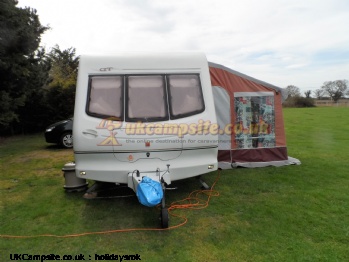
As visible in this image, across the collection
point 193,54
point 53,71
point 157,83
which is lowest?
point 157,83

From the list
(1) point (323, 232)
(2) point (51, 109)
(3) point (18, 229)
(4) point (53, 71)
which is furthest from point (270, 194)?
(4) point (53, 71)

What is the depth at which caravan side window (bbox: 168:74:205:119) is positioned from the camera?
15.8 feet

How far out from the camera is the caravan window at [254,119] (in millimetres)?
7383

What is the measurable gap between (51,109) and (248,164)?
1205 centimetres

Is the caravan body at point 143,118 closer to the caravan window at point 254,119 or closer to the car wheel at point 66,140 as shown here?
the caravan window at point 254,119

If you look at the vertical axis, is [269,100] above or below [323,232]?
above

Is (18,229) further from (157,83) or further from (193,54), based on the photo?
(193,54)

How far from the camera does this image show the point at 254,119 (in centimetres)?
748

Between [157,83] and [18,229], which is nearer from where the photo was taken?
[18,229]

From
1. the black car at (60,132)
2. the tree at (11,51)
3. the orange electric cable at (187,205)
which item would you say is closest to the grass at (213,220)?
the orange electric cable at (187,205)

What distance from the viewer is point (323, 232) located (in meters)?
3.83

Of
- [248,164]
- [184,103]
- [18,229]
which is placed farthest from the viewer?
[248,164]

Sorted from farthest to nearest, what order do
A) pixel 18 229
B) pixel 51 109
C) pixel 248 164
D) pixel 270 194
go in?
pixel 51 109
pixel 248 164
pixel 270 194
pixel 18 229

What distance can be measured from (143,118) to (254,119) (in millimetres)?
3766
